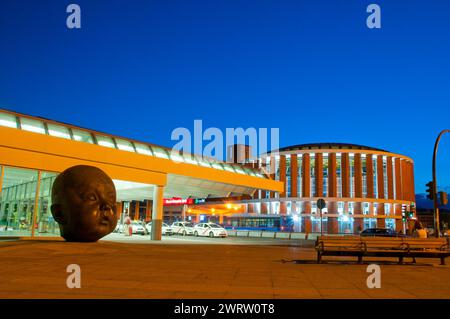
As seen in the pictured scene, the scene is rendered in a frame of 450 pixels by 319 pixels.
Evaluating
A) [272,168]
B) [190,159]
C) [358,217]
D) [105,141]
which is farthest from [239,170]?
[272,168]

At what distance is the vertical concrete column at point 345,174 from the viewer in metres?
82.9

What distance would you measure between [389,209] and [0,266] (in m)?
83.3

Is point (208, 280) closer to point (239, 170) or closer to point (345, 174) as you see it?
point (239, 170)

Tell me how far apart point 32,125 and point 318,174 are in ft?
223

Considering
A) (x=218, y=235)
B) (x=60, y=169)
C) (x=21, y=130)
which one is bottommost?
(x=218, y=235)

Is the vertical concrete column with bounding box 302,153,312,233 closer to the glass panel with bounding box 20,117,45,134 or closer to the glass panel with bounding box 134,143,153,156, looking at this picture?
the glass panel with bounding box 134,143,153,156

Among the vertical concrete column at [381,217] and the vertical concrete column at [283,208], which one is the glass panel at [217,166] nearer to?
the vertical concrete column at [283,208]

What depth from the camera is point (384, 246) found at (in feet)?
46.4

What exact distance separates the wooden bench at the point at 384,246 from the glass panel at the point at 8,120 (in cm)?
1623

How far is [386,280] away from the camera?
10148mm
